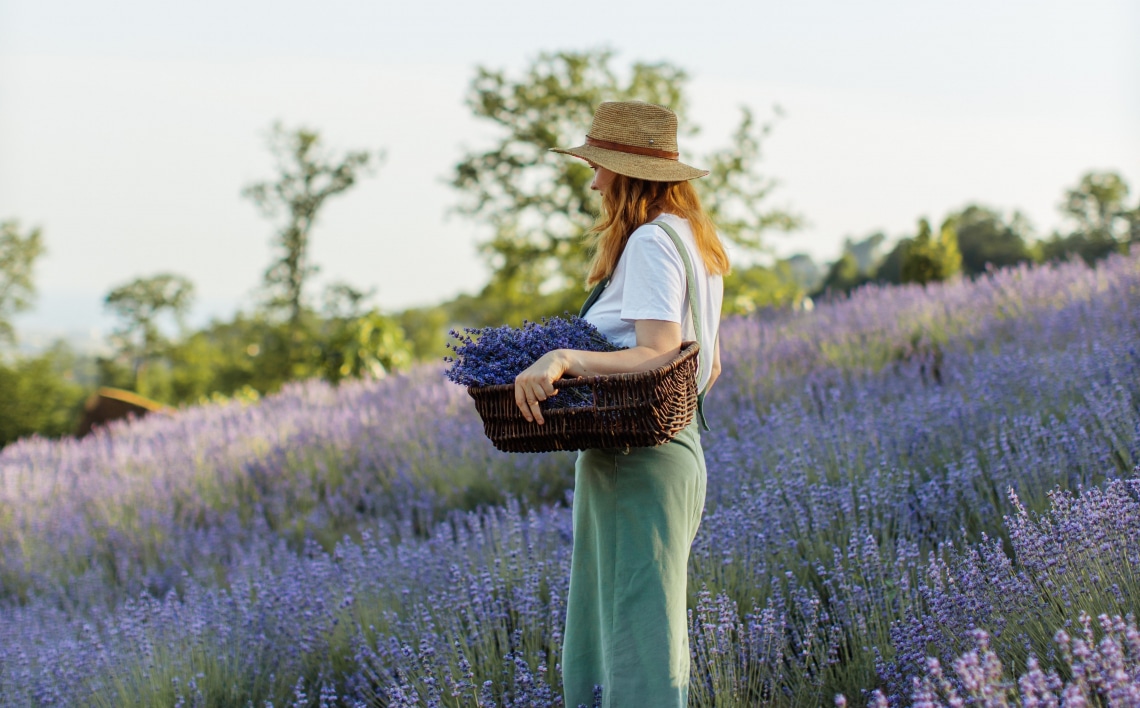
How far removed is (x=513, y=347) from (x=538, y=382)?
0.79 ft

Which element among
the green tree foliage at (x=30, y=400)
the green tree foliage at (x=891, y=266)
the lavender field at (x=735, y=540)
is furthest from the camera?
the green tree foliage at (x=30, y=400)

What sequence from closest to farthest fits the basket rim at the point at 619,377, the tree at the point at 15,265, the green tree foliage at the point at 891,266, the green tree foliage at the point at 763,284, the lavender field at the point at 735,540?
1. the basket rim at the point at 619,377
2. the lavender field at the point at 735,540
3. the green tree foliage at the point at 763,284
4. the green tree foliage at the point at 891,266
5. the tree at the point at 15,265

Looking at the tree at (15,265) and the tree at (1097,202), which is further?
the tree at (15,265)

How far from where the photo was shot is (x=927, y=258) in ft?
35.2

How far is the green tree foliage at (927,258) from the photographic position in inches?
421

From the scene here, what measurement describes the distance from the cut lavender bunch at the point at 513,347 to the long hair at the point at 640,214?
17 cm

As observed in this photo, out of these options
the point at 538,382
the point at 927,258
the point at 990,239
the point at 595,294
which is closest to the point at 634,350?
the point at 538,382

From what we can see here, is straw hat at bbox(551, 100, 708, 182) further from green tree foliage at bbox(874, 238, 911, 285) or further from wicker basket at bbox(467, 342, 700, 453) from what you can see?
green tree foliage at bbox(874, 238, 911, 285)

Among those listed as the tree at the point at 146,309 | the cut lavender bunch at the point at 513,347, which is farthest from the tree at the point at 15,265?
the cut lavender bunch at the point at 513,347

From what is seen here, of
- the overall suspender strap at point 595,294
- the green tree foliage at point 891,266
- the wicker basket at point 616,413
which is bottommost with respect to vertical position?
the wicker basket at point 616,413

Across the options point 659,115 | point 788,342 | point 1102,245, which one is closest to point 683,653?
point 659,115

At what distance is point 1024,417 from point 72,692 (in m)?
3.61

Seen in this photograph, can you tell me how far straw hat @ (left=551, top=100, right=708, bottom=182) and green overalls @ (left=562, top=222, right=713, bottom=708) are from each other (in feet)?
0.70

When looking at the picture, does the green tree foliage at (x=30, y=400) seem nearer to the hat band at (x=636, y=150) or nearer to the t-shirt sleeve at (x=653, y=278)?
the hat band at (x=636, y=150)
